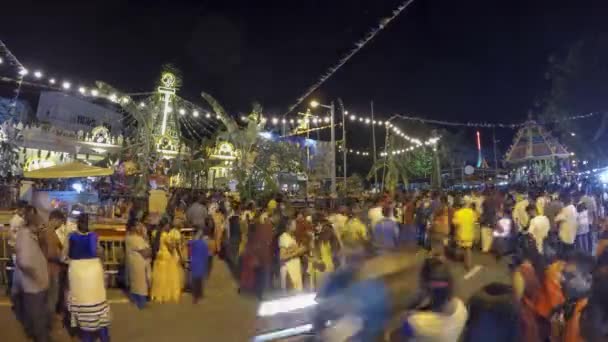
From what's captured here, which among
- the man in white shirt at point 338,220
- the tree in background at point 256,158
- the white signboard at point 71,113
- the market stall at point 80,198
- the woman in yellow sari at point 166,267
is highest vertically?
the white signboard at point 71,113

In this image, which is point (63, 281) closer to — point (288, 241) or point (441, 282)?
point (288, 241)

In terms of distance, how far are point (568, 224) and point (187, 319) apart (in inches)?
332

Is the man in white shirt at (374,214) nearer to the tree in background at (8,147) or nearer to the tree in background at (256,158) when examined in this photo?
the tree in background at (256,158)

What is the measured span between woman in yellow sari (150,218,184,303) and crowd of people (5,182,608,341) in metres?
0.02

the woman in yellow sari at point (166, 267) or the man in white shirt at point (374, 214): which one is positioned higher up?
the man in white shirt at point (374, 214)

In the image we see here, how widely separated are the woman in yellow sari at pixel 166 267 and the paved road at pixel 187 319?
10.3 inches

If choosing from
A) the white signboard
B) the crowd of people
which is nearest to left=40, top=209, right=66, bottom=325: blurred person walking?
the crowd of people

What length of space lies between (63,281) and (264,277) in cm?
331

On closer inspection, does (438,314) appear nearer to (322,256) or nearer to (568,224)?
(322,256)

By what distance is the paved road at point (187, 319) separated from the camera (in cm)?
669

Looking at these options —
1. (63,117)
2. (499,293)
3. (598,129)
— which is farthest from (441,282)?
(63,117)

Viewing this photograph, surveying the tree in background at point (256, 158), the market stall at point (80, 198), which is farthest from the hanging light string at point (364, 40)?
the market stall at point (80, 198)

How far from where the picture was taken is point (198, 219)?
1134cm

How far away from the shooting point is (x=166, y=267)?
8727mm
